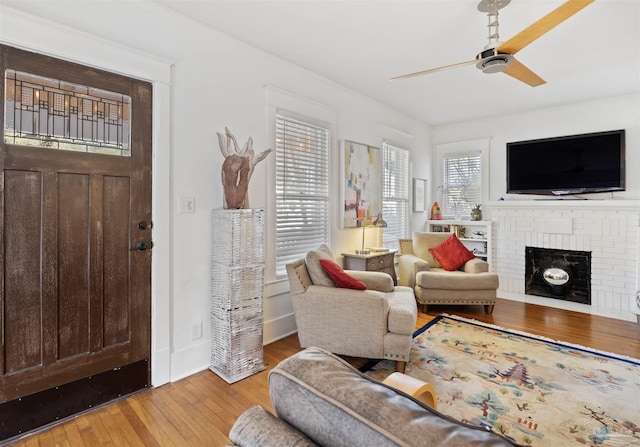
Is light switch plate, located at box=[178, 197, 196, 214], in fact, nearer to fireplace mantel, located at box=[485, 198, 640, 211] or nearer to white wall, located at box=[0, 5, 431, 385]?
white wall, located at box=[0, 5, 431, 385]

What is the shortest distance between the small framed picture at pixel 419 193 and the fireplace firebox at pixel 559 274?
1.63 meters

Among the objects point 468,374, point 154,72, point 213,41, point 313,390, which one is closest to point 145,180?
point 154,72

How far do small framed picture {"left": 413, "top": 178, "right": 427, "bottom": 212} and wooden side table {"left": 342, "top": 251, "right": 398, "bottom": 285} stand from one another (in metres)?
1.56

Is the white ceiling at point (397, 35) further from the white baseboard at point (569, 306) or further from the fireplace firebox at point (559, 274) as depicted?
the white baseboard at point (569, 306)

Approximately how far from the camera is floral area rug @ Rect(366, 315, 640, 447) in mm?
1831

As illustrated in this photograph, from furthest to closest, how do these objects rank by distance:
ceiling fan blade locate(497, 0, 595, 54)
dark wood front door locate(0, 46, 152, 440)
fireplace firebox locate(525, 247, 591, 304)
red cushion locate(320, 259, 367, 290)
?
1. fireplace firebox locate(525, 247, 591, 304)
2. red cushion locate(320, 259, 367, 290)
3. dark wood front door locate(0, 46, 152, 440)
4. ceiling fan blade locate(497, 0, 595, 54)

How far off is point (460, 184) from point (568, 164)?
4.83 ft

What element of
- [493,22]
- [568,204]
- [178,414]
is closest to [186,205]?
[178,414]

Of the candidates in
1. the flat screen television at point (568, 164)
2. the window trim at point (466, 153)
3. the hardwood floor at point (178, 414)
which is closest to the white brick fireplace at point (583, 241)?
the flat screen television at point (568, 164)

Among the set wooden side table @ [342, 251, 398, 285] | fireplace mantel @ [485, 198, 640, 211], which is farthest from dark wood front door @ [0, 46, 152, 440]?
fireplace mantel @ [485, 198, 640, 211]

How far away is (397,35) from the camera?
2693 mm

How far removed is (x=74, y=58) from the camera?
1.91 metres

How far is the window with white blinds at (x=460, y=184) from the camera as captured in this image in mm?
5262

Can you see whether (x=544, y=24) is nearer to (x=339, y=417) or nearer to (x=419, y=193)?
(x=339, y=417)
